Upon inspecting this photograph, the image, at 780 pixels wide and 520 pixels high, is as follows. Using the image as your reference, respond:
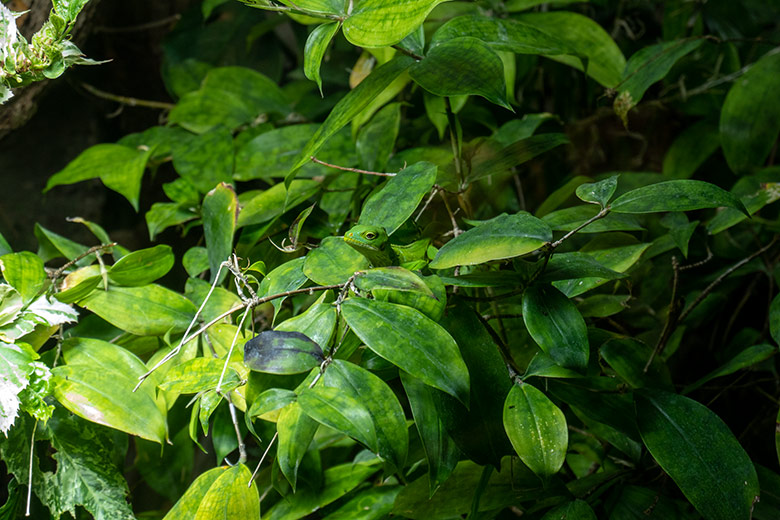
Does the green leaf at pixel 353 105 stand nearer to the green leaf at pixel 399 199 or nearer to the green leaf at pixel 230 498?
the green leaf at pixel 399 199

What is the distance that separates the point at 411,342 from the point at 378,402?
52 millimetres

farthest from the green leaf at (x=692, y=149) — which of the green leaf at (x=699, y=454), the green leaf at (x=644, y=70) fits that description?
the green leaf at (x=699, y=454)

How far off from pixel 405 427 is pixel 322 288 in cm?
12

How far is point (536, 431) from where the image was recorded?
48 centimetres

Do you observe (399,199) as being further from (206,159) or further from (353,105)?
(206,159)

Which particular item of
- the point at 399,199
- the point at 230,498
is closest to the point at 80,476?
the point at 230,498

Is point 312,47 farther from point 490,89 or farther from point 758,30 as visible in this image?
point 758,30

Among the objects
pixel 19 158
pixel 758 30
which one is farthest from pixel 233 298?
pixel 758 30

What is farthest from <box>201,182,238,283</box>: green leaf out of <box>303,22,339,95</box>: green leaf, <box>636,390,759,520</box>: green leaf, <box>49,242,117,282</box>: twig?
<box>636,390,759,520</box>: green leaf

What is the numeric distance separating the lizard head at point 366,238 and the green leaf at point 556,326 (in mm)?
133

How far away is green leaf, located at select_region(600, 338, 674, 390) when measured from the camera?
597mm

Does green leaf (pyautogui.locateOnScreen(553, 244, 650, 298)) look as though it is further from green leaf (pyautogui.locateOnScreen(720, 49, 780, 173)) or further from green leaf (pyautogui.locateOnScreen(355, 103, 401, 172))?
green leaf (pyautogui.locateOnScreen(720, 49, 780, 173))

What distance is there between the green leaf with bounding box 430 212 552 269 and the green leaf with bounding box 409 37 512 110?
143mm

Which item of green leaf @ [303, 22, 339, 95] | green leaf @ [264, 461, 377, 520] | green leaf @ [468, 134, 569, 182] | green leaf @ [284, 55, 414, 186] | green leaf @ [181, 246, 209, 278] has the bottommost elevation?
green leaf @ [264, 461, 377, 520]
